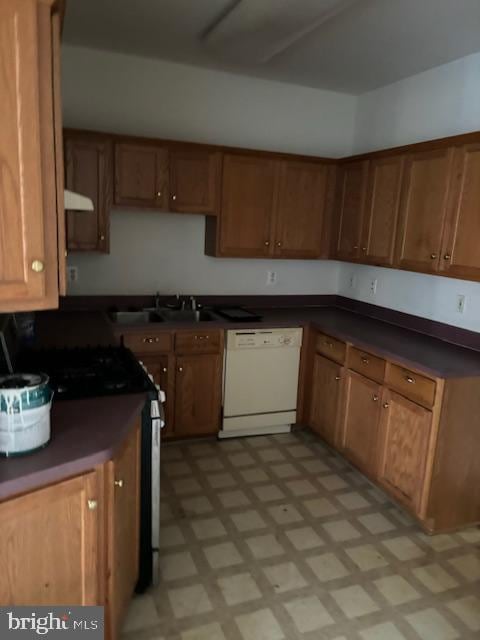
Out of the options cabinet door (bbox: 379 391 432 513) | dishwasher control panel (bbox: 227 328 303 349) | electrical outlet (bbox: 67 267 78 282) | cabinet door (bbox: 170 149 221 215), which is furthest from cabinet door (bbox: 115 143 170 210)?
cabinet door (bbox: 379 391 432 513)

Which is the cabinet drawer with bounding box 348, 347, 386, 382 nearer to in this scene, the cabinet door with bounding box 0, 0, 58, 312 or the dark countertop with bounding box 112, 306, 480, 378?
the dark countertop with bounding box 112, 306, 480, 378

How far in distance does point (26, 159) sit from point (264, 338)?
2.35 meters

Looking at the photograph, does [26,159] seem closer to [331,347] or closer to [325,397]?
[331,347]

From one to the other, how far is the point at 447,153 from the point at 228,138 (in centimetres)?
169

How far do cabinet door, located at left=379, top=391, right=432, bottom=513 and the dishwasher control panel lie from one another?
93cm

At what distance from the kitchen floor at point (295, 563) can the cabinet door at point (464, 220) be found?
1457 mm

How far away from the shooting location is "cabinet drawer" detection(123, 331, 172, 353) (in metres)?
3.16

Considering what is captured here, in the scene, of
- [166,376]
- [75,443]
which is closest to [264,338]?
[166,376]

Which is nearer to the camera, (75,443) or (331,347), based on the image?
(75,443)

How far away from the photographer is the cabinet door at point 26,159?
1294mm

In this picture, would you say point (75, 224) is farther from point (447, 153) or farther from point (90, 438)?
point (447, 153)

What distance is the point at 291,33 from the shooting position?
2.71 m

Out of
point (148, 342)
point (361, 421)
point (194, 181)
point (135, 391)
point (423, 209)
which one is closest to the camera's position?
point (135, 391)

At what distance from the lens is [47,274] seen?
1.46 metres
